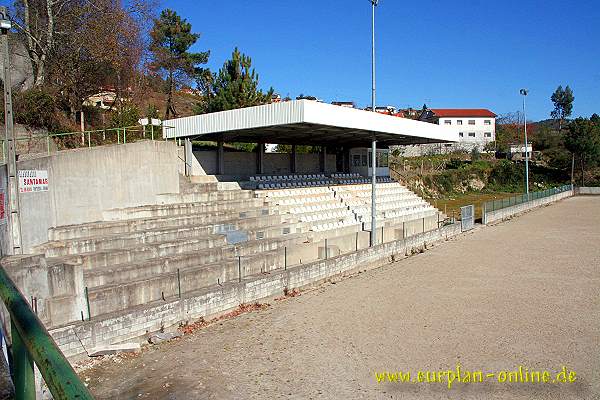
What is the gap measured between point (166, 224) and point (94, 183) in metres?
2.87

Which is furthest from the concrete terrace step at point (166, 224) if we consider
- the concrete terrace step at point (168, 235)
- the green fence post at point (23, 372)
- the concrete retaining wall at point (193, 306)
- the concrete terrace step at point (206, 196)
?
the green fence post at point (23, 372)

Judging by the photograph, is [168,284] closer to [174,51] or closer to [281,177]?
[281,177]

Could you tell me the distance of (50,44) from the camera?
23.0m

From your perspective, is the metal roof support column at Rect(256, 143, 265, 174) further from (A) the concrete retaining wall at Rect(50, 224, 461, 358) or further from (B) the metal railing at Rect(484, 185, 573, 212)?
(B) the metal railing at Rect(484, 185, 573, 212)

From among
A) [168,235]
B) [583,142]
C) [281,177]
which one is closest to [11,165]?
[168,235]

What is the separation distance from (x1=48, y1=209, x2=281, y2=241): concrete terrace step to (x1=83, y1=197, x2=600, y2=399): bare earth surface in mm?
4838

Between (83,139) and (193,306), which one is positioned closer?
(193,306)

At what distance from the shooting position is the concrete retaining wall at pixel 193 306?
387 inches

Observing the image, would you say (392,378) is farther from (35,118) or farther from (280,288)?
(35,118)

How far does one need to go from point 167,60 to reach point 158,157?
106ft

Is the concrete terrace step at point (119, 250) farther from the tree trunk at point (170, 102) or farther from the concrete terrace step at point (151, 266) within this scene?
the tree trunk at point (170, 102)

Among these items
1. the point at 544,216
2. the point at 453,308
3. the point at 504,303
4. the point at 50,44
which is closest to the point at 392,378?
the point at 453,308

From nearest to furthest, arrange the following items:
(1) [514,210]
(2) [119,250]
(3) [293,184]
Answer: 1. (2) [119,250]
2. (3) [293,184]
3. (1) [514,210]

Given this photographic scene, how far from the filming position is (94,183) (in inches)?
649
